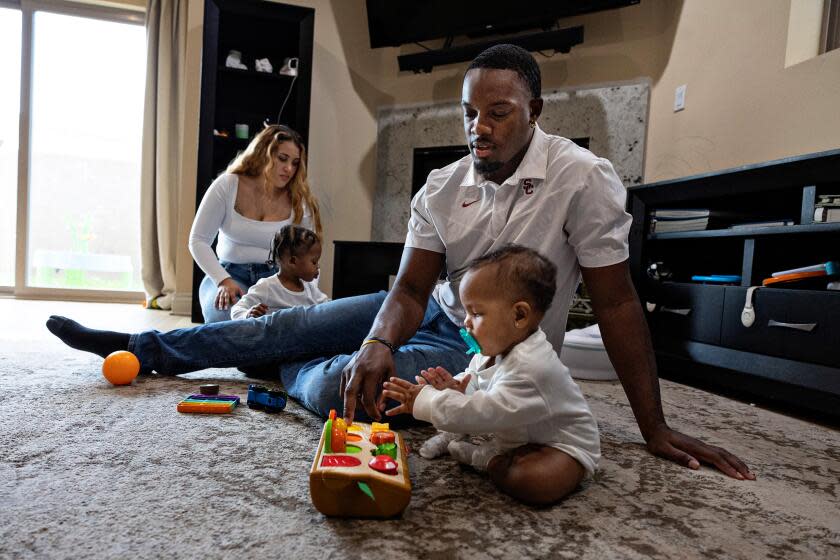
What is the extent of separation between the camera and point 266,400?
1.24m

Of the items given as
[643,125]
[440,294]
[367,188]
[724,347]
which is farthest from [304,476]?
[367,188]

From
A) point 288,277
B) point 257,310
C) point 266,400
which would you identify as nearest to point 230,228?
point 288,277

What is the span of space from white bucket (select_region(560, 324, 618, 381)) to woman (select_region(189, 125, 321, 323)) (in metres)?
1.09

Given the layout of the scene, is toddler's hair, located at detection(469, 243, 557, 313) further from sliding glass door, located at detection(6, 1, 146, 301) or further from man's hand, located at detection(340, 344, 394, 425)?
sliding glass door, located at detection(6, 1, 146, 301)

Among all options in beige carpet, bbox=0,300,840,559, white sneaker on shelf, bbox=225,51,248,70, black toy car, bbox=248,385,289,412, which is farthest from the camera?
white sneaker on shelf, bbox=225,51,248,70

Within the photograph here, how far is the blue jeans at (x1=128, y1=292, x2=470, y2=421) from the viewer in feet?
4.33

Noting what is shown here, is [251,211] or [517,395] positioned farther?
[251,211]

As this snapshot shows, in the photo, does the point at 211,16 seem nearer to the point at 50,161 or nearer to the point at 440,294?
the point at 50,161

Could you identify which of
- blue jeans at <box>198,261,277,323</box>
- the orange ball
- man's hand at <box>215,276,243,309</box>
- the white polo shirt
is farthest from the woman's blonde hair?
the white polo shirt

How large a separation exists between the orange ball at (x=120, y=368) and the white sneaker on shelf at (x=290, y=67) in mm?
2211

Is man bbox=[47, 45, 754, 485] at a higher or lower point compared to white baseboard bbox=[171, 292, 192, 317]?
higher

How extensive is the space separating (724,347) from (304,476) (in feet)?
5.01

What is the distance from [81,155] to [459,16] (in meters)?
2.95

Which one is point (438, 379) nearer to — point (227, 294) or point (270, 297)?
point (270, 297)
